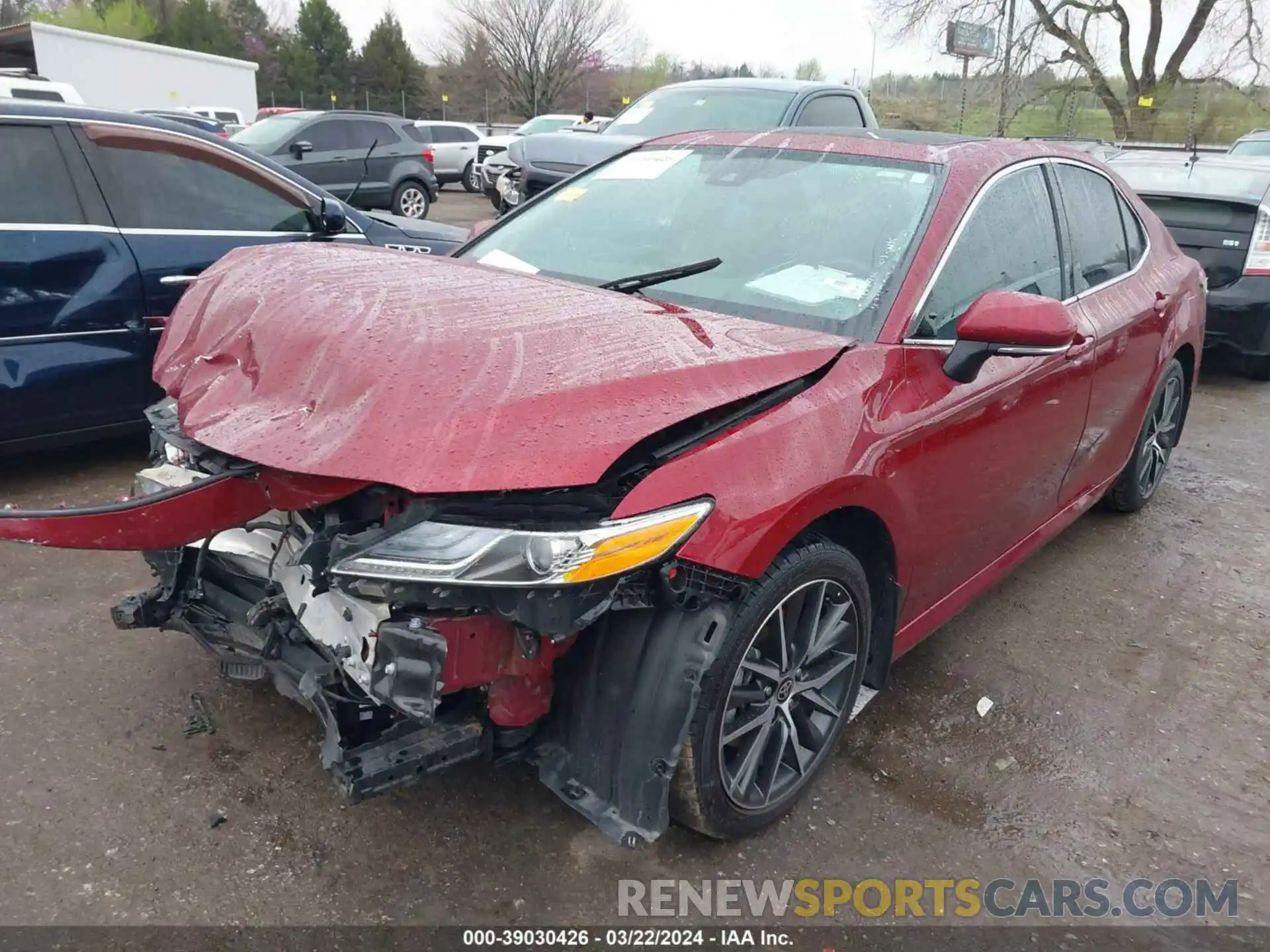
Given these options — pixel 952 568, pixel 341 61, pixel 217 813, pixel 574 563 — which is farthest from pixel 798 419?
pixel 341 61

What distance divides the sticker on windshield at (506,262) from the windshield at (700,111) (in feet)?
14.5

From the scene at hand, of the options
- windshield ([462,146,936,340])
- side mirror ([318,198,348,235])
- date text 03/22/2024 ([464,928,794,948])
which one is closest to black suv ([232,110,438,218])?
side mirror ([318,198,348,235])

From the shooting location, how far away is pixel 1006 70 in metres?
28.5

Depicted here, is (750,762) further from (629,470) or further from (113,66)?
(113,66)

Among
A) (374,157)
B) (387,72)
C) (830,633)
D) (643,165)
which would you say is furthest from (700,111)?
(387,72)

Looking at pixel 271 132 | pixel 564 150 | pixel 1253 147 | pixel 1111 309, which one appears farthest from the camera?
pixel 1253 147

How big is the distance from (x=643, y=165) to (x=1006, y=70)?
2920cm

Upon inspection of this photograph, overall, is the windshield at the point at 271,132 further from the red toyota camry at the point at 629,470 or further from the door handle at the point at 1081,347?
the door handle at the point at 1081,347

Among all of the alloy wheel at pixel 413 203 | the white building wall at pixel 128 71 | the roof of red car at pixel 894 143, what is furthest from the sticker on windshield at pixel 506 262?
the white building wall at pixel 128 71

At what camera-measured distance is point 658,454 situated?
206 centimetres

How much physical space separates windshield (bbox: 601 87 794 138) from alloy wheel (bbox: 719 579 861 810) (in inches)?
224

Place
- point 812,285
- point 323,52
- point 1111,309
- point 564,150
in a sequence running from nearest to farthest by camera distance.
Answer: point 812,285 → point 1111,309 → point 564,150 → point 323,52

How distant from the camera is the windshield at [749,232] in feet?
9.00

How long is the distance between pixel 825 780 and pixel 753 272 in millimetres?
1473
